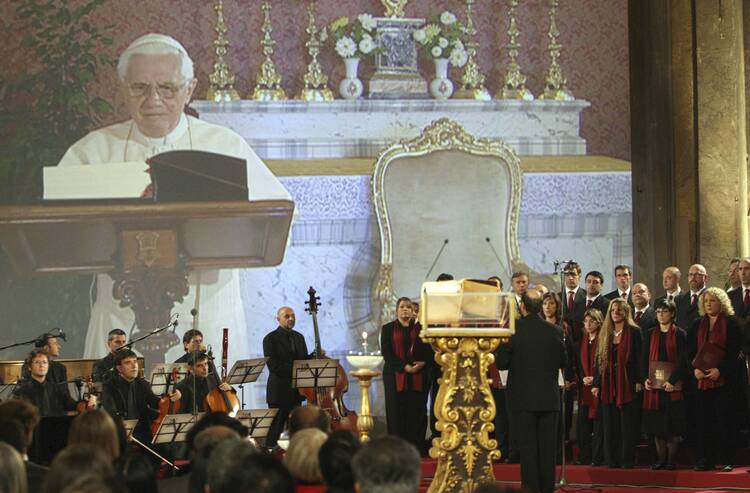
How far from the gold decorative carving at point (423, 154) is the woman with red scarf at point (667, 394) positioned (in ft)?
10.9

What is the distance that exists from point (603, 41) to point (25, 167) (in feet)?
18.2

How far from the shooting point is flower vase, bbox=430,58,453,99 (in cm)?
1275

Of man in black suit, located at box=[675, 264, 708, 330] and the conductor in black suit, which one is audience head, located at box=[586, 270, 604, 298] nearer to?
man in black suit, located at box=[675, 264, 708, 330]

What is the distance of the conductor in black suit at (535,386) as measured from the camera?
8.16 metres

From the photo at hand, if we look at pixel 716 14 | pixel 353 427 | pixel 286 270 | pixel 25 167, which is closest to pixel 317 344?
pixel 353 427

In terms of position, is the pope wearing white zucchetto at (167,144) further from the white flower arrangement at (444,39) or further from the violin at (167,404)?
the violin at (167,404)

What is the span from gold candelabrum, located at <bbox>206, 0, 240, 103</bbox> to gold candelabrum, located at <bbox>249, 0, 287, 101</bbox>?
0.23 m

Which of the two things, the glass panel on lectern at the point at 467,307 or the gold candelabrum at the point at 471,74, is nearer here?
the glass panel on lectern at the point at 467,307

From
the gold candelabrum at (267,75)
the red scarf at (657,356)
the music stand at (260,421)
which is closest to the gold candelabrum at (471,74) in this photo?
the gold candelabrum at (267,75)

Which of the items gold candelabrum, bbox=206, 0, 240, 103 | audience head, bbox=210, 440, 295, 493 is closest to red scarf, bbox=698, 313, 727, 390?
gold candelabrum, bbox=206, 0, 240, 103

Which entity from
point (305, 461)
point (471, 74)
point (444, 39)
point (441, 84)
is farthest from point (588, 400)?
point (305, 461)

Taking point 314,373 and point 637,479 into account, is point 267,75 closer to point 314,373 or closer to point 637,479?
point 314,373

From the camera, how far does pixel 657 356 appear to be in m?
9.34

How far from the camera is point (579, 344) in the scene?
988cm
